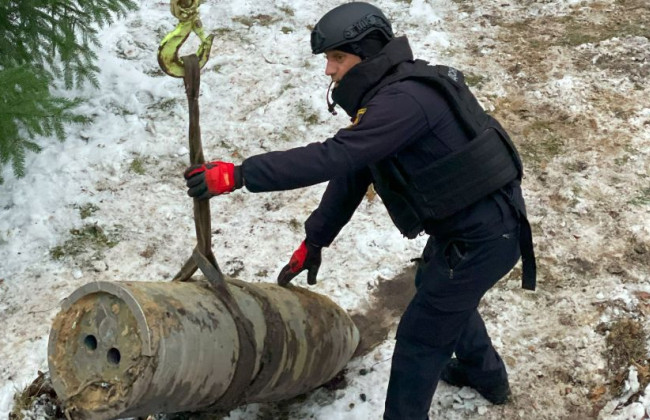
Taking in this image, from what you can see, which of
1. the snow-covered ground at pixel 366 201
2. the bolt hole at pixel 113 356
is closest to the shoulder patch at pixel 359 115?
the bolt hole at pixel 113 356

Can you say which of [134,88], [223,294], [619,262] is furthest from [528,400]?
[134,88]

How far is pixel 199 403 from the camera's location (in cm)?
288

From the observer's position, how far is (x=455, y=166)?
2797mm

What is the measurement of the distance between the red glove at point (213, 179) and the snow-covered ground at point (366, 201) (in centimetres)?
165

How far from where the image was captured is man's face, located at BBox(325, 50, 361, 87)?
2.80m

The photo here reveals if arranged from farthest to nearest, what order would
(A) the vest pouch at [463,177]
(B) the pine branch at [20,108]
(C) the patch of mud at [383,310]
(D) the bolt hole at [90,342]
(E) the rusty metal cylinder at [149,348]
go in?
1. (B) the pine branch at [20,108]
2. (C) the patch of mud at [383,310]
3. (A) the vest pouch at [463,177]
4. (D) the bolt hole at [90,342]
5. (E) the rusty metal cylinder at [149,348]

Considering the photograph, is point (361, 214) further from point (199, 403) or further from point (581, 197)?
point (199, 403)

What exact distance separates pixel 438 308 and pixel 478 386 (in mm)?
906

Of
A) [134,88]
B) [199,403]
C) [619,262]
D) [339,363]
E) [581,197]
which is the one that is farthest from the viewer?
[134,88]

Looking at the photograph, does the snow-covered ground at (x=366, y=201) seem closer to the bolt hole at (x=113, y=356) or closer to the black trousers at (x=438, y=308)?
the black trousers at (x=438, y=308)

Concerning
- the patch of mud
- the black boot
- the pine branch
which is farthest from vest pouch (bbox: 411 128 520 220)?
the pine branch

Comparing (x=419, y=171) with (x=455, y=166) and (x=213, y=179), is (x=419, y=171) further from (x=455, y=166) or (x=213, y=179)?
(x=213, y=179)

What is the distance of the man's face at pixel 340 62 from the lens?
2805 mm

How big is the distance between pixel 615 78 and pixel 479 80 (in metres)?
1.23
